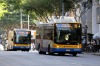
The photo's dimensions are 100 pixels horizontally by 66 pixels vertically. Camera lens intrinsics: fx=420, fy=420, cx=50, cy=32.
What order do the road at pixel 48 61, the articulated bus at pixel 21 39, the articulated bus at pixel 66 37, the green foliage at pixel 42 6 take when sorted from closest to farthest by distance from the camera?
the road at pixel 48 61 → the articulated bus at pixel 66 37 → the green foliage at pixel 42 6 → the articulated bus at pixel 21 39

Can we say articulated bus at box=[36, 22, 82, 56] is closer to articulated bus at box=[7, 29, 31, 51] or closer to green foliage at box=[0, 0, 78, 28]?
green foliage at box=[0, 0, 78, 28]

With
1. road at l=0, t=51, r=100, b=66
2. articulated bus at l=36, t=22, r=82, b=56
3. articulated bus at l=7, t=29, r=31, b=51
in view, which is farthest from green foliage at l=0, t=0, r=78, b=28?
road at l=0, t=51, r=100, b=66

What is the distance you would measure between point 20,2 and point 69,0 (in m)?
12.4

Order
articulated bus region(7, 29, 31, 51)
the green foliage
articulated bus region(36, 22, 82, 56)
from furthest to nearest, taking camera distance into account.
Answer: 1. articulated bus region(7, 29, 31, 51)
2. the green foliage
3. articulated bus region(36, 22, 82, 56)

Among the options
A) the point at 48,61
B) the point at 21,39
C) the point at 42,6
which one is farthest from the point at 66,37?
the point at 21,39

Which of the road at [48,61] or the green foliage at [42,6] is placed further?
the green foliage at [42,6]

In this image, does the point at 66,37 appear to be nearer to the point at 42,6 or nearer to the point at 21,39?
the point at 42,6

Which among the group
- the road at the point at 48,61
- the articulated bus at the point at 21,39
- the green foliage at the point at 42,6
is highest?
the green foliage at the point at 42,6

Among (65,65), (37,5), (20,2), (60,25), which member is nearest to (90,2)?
(37,5)

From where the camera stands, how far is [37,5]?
2325 inches

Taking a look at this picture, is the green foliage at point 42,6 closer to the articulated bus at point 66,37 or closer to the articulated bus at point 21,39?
the articulated bus at point 21,39

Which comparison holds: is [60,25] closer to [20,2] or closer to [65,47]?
[65,47]

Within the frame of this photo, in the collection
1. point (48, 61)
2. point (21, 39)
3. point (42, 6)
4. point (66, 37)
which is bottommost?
point (48, 61)

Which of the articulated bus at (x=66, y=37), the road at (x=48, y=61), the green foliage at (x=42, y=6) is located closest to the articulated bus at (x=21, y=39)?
the green foliage at (x=42, y=6)
